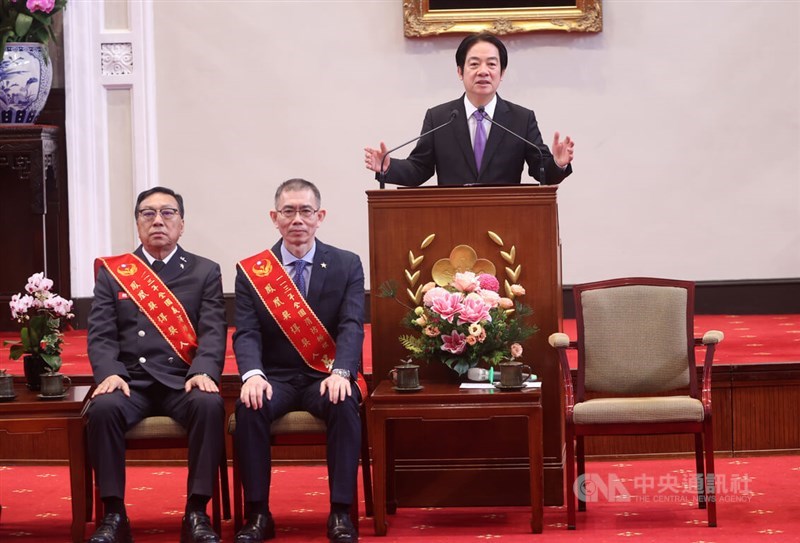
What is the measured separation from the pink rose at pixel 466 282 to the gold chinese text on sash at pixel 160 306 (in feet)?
2.84

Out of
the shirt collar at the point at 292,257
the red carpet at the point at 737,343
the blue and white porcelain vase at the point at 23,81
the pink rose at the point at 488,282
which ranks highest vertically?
the blue and white porcelain vase at the point at 23,81

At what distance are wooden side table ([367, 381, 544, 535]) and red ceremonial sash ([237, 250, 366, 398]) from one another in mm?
218

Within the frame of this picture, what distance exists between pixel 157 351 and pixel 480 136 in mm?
1300

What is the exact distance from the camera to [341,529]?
3559mm

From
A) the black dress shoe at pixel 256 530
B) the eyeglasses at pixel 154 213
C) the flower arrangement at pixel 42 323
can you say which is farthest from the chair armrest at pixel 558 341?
the flower arrangement at pixel 42 323

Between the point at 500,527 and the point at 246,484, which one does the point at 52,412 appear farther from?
the point at 500,527

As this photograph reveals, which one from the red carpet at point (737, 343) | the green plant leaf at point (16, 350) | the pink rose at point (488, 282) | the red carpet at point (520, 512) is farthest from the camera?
the red carpet at point (737, 343)

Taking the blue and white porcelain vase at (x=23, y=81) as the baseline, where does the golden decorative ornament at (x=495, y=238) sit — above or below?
below

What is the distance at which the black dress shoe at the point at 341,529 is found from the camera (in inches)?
140

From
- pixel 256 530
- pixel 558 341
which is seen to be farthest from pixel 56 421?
pixel 558 341

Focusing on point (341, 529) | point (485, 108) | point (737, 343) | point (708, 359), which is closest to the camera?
point (341, 529)

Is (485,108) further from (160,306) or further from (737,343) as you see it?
(737,343)

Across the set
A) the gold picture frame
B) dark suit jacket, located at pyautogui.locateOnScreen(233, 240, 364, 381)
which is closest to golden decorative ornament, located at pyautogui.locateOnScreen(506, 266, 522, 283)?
dark suit jacket, located at pyautogui.locateOnScreen(233, 240, 364, 381)

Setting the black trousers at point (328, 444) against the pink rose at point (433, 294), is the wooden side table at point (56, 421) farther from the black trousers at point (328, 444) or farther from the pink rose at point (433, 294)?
the pink rose at point (433, 294)
